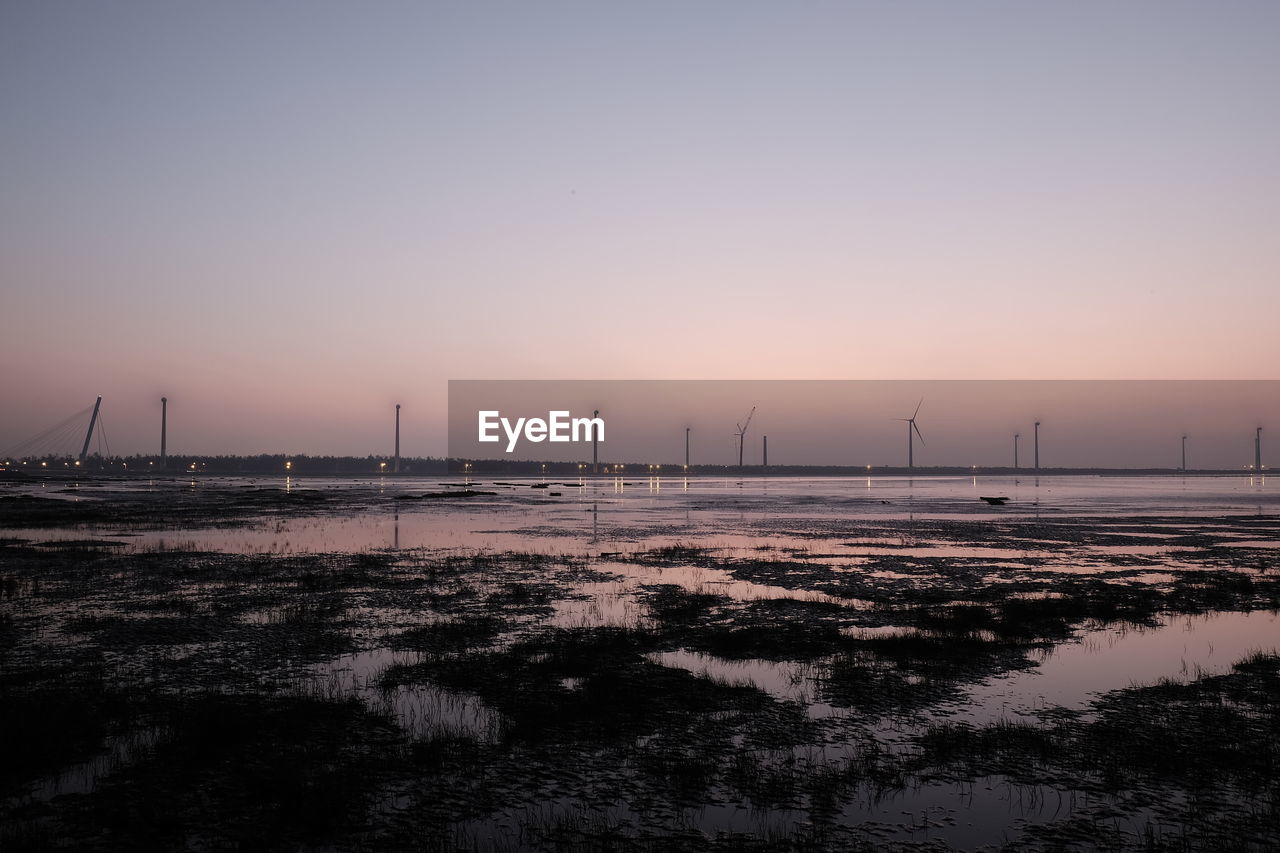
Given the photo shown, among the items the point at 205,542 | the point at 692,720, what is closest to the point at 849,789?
the point at 692,720

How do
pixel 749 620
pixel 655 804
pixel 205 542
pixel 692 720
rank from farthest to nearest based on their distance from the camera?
1. pixel 205 542
2. pixel 749 620
3. pixel 692 720
4. pixel 655 804

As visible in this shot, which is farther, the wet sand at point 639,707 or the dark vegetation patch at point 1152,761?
the wet sand at point 639,707

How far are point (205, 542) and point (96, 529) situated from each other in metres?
12.3

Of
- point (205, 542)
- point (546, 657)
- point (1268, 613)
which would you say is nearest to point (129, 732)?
point (546, 657)

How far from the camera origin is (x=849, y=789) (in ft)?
31.8

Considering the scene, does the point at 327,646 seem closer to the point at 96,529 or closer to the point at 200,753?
the point at 200,753

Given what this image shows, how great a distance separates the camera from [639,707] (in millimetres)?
12883

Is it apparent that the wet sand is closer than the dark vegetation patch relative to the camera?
No

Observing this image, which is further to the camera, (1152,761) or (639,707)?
(639,707)

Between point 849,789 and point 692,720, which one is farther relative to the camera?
point 692,720

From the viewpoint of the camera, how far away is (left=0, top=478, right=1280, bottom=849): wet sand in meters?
8.86

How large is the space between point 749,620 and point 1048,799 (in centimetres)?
1080

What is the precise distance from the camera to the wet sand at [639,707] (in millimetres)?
8859

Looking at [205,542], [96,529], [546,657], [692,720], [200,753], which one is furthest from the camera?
[96,529]
